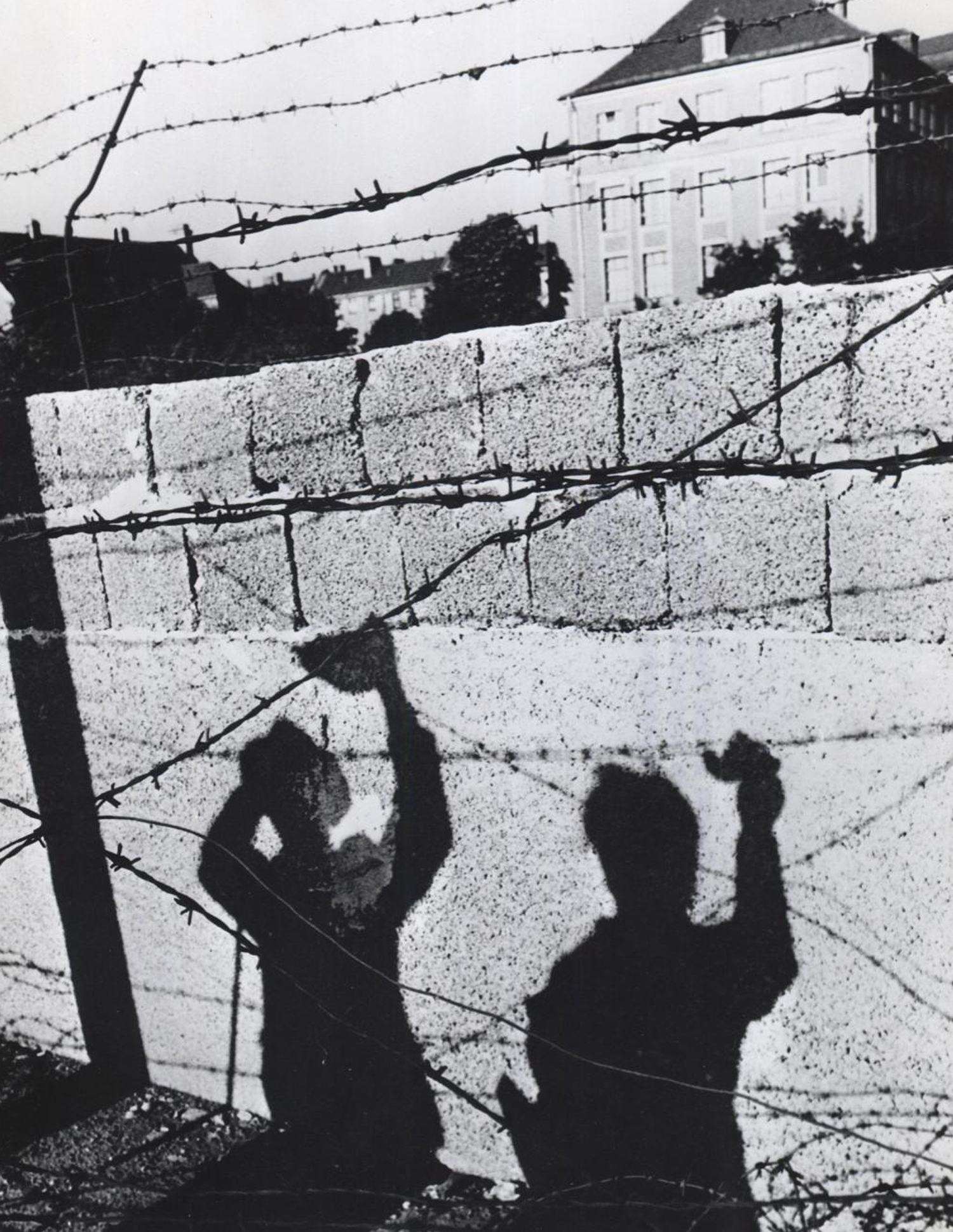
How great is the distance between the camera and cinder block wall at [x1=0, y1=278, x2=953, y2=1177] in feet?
7.15

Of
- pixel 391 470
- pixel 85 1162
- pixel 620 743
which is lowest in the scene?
pixel 85 1162

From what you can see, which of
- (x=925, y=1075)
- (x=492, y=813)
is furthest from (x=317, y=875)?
(x=925, y=1075)

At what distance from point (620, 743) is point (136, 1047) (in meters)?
2.16

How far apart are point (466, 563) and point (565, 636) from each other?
12.9 inches

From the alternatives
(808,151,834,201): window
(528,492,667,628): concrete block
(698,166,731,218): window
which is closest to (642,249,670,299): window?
(698,166,731,218): window

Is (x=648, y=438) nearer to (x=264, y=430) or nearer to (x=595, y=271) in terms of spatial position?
(x=264, y=430)

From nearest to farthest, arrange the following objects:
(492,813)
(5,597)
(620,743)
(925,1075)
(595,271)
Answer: (925,1075)
(620,743)
(492,813)
(5,597)
(595,271)

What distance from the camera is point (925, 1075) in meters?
2.26

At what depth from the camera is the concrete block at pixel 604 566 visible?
2373 millimetres

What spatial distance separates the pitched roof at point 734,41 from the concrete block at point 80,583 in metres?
21.6

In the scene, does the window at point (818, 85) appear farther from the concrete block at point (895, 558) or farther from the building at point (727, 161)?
the concrete block at point (895, 558)

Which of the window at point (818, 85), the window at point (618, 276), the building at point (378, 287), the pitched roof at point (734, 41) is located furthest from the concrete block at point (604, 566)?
the building at point (378, 287)

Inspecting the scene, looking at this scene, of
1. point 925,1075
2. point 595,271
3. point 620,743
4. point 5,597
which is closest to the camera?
point 925,1075

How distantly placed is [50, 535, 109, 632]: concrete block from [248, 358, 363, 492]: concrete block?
0.69 m
